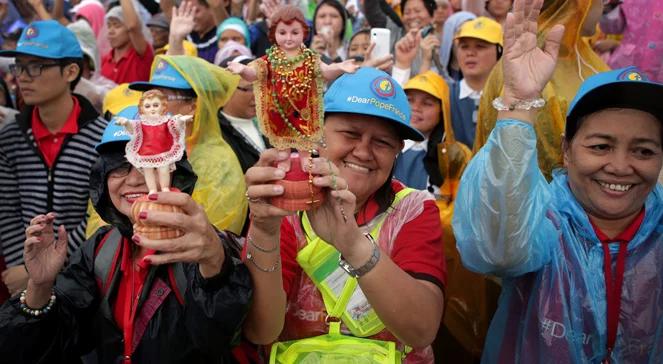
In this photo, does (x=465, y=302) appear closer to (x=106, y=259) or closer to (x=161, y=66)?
(x=106, y=259)

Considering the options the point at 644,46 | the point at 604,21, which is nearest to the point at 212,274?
the point at 644,46

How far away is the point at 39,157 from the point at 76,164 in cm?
24

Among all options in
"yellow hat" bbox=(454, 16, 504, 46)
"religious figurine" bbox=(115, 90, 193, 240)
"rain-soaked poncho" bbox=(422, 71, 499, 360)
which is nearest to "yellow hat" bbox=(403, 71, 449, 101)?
"yellow hat" bbox=(454, 16, 504, 46)

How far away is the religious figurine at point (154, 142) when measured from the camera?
204cm

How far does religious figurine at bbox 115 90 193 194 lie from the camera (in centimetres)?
204

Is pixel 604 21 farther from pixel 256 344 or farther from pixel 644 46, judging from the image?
pixel 256 344

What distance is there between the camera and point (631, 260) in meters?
2.39

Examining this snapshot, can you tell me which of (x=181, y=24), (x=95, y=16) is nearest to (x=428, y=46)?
(x=181, y=24)

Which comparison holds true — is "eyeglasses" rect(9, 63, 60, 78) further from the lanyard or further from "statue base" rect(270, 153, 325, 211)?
the lanyard

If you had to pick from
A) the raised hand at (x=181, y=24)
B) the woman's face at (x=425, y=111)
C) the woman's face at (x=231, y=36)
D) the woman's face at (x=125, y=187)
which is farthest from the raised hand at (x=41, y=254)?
the woman's face at (x=231, y=36)

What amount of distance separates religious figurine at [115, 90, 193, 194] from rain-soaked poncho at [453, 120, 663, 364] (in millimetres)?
956

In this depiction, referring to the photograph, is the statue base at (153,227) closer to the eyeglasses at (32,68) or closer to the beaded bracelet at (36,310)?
the beaded bracelet at (36,310)

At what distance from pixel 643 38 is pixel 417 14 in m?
2.84

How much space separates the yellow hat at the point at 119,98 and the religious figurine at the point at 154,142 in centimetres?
301
